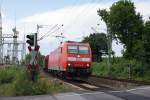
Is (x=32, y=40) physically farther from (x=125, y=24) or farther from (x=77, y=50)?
(x=125, y=24)

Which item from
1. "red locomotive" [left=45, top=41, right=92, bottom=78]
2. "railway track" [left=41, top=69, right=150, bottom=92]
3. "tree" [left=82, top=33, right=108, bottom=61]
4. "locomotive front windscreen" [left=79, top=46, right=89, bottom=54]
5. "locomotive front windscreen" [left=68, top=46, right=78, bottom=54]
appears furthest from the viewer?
"tree" [left=82, top=33, right=108, bottom=61]

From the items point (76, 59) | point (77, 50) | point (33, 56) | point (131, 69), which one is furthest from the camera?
point (131, 69)

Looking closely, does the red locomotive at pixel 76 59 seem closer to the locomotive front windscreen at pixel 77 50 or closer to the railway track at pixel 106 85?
the locomotive front windscreen at pixel 77 50

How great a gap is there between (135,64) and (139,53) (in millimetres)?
3414

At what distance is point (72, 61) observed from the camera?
39719 millimetres

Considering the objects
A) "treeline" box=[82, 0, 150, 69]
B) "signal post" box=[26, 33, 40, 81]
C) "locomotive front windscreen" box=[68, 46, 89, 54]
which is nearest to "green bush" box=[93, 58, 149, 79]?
"treeline" box=[82, 0, 150, 69]

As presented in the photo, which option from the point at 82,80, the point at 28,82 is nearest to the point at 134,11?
the point at 82,80

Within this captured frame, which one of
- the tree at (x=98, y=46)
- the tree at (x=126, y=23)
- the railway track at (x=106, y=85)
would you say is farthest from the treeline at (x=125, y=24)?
the tree at (x=98, y=46)

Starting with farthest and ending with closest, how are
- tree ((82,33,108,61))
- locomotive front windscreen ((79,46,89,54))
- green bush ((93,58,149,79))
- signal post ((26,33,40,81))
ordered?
tree ((82,33,108,61)), green bush ((93,58,149,79)), locomotive front windscreen ((79,46,89,54)), signal post ((26,33,40,81))

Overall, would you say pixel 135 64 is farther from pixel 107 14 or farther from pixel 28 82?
pixel 28 82

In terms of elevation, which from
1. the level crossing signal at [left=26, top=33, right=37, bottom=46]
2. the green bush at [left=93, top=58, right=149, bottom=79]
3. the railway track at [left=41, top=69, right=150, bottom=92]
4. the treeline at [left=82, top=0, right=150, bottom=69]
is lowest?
the railway track at [left=41, top=69, right=150, bottom=92]

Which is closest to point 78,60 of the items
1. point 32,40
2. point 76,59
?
point 76,59

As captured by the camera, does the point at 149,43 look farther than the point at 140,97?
Yes

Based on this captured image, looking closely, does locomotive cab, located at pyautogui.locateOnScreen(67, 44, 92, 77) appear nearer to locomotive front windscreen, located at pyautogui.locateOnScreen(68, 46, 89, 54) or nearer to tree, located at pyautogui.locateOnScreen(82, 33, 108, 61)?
locomotive front windscreen, located at pyautogui.locateOnScreen(68, 46, 89, 54)
